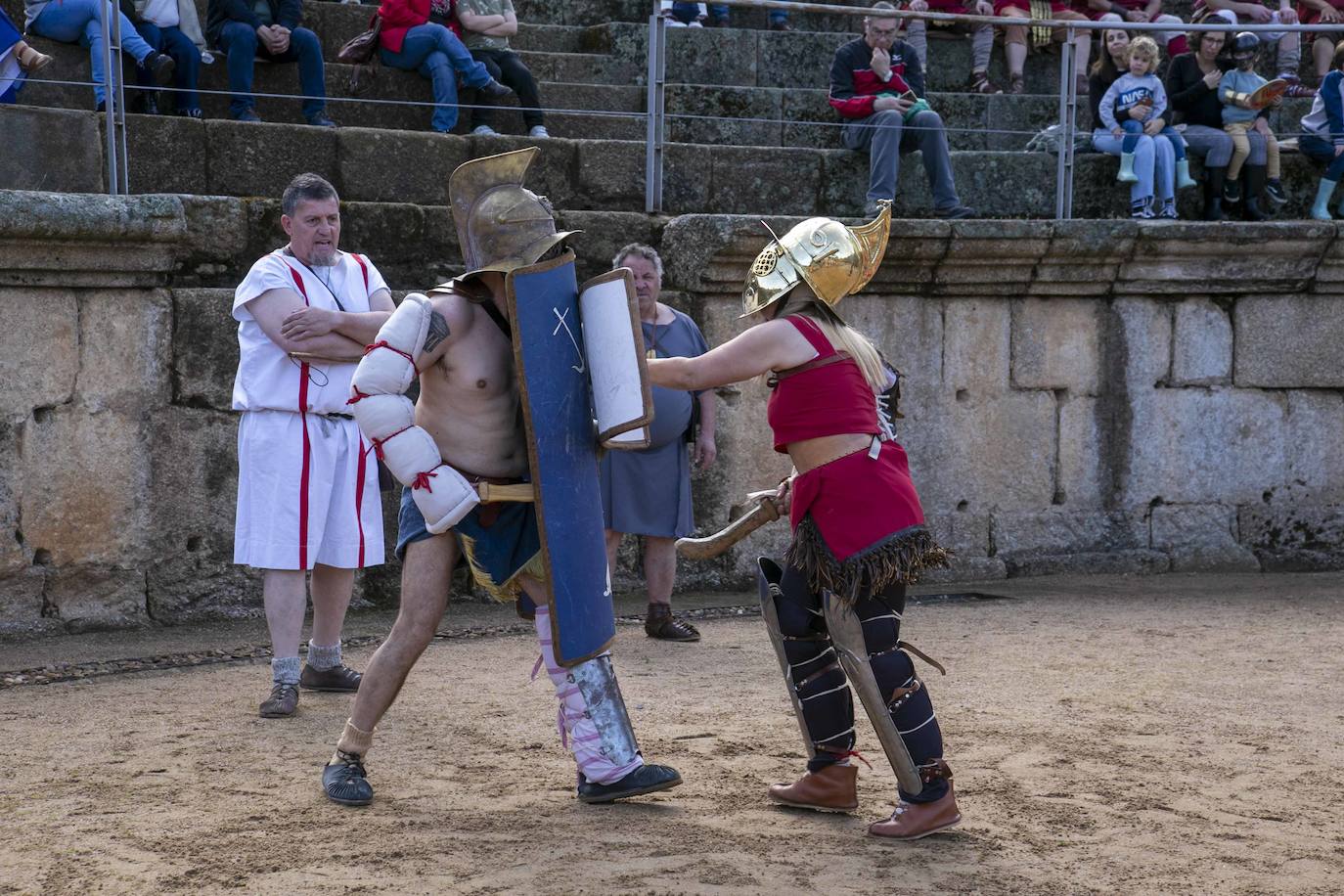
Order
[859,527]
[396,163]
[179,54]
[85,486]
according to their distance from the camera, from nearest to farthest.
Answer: [859,527] → [85,486] → [179,54] → [396,163]

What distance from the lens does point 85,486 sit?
21.0 feet

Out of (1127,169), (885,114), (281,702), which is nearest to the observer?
(281,702)

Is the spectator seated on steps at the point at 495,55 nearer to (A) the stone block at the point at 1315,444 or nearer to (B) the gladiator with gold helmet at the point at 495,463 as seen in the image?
(B) the gladiator with gold helmet at the point at 495,463

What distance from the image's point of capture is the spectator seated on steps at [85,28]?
718 centimetres

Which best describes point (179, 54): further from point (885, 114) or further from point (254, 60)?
point (885, 114)

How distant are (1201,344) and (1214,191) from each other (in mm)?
1005

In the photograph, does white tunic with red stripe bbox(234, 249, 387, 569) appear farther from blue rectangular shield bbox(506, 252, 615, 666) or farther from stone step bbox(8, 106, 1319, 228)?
stone step bbox(8, 106, 1319, 228)

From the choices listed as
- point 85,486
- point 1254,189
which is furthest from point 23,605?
point 1254,189

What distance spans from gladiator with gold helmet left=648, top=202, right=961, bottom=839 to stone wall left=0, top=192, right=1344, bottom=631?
3.40m

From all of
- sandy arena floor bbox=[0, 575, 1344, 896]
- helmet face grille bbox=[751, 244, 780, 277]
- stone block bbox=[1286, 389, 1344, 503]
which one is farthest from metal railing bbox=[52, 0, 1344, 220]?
helmet face grille bbox=[751, 244, 780, 277]

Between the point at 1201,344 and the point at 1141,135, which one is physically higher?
the point at 1141,135

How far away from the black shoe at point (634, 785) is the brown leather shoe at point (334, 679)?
5.20 feet

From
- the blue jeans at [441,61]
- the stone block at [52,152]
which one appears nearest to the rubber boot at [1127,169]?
the blue jeans at [441,61]

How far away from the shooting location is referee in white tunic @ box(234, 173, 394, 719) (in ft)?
16.0
